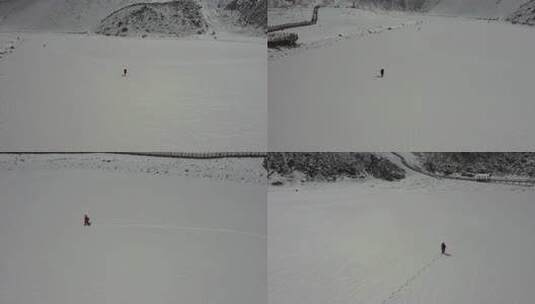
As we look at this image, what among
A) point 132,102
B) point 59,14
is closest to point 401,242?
point 132,102

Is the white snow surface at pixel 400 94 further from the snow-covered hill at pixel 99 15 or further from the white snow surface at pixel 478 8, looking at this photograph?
the snow-covered hill at pixel 99 15

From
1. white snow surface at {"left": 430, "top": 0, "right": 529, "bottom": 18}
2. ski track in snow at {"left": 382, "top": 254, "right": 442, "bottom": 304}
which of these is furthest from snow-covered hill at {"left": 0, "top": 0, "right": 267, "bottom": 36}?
ski track in snow at {"left": 382, "top": 254, "right": 442, "bottom": 304}

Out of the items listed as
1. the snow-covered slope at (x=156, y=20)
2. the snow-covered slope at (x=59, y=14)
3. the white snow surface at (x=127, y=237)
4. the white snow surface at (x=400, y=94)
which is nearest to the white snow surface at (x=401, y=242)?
the white snow surface at (x=127, y=237)

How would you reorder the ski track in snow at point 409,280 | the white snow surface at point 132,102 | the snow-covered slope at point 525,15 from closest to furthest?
1. the ski track in snow at point 409,280
2. the white snow surface at point 132,102
3. the snow-covered slope at point 525,15

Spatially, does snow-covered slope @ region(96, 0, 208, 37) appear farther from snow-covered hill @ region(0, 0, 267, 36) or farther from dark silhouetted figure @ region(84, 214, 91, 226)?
dark silhouetted figure @ region(84, 214, 91, 226)

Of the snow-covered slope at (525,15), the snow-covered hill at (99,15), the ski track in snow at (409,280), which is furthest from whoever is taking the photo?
the snow-covered hill at (99,15)

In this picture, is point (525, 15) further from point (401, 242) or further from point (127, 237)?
point (127, 237)
